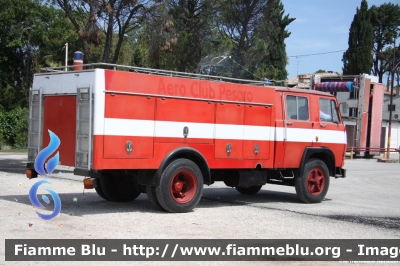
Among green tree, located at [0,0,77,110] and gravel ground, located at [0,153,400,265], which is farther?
green tree, located at [0,0,77,110]

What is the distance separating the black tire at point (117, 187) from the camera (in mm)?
11906

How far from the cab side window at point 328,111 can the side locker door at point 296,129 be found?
54 centimetres

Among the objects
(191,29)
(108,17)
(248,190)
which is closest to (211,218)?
(248,190)

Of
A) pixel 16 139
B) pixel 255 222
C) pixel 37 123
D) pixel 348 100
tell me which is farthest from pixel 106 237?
pixel 348 100

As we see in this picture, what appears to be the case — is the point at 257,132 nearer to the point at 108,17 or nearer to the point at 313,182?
the point at 313,182

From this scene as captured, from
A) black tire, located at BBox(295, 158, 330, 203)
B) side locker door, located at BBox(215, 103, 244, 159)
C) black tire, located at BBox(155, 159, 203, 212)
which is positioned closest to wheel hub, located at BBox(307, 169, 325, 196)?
black tire, located at BBox(295, 158, 330, 203)

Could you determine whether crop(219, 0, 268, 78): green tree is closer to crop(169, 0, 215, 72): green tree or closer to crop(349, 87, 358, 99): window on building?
crop(169, 0, 215, 72): green tree

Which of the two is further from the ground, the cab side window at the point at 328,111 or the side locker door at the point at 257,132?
the cab side window at the point at 328,111

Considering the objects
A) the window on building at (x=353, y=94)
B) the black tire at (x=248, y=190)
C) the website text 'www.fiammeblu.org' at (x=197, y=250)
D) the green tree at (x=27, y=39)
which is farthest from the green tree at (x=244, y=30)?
the website text 'www.fiammeblu.org' at (x=197, y=250)

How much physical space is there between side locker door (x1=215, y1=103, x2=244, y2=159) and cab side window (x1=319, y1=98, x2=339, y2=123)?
2.78m

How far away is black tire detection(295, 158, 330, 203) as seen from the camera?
13086 millimetres

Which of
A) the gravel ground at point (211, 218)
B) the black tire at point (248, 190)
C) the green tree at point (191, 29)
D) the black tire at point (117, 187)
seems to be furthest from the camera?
the green tree at point (191, 29)

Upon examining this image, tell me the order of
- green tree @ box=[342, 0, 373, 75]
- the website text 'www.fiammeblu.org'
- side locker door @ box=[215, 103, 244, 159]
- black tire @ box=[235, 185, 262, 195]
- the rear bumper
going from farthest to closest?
green tree @ box=[342, 0, 373, 75] < black tire @ box=[235, 185, 262, 195] < the rear bumper < side locker door @ box=[215, 103, 244, 159] < the website text 'www.fiammeblu.org'

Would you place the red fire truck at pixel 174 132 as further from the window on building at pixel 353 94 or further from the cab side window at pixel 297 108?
the window on building at pixel 353 94
